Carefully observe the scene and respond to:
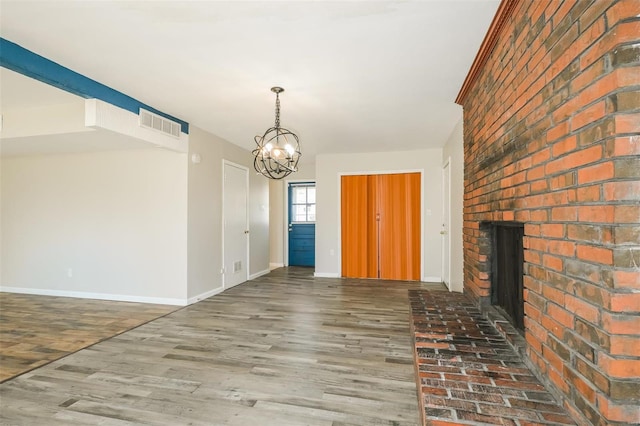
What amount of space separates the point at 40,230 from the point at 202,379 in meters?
4.35

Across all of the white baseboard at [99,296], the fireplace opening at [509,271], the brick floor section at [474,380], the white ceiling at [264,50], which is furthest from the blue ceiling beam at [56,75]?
the fireplace opening at [509,271]

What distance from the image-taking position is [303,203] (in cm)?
725

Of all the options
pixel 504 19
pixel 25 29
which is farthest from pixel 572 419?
pixel 25 29

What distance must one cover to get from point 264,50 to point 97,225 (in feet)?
12.3

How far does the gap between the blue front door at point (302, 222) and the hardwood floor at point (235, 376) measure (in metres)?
3.58

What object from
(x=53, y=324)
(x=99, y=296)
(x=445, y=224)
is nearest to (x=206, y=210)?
(x=99, y=296)

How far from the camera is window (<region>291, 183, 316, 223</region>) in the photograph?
23.7 ft

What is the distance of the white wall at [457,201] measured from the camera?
11.9 ft

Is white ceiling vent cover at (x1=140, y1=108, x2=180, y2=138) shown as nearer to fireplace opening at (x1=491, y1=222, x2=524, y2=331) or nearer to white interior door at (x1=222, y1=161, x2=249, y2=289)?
white interior door at (x1=222, y1=161, x2=249, y2=289)

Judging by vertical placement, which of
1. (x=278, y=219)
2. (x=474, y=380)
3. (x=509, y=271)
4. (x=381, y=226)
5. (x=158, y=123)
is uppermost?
(x=158, y=123)

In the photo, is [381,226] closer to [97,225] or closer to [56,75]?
[97,225]

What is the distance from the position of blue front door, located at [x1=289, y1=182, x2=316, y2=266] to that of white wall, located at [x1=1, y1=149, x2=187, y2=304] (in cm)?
342

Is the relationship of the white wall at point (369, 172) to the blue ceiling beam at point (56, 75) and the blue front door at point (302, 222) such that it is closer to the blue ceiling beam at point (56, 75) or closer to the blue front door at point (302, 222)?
the blue front door at point (302, 222)

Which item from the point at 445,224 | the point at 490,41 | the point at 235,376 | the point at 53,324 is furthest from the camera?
the point at 445,224
